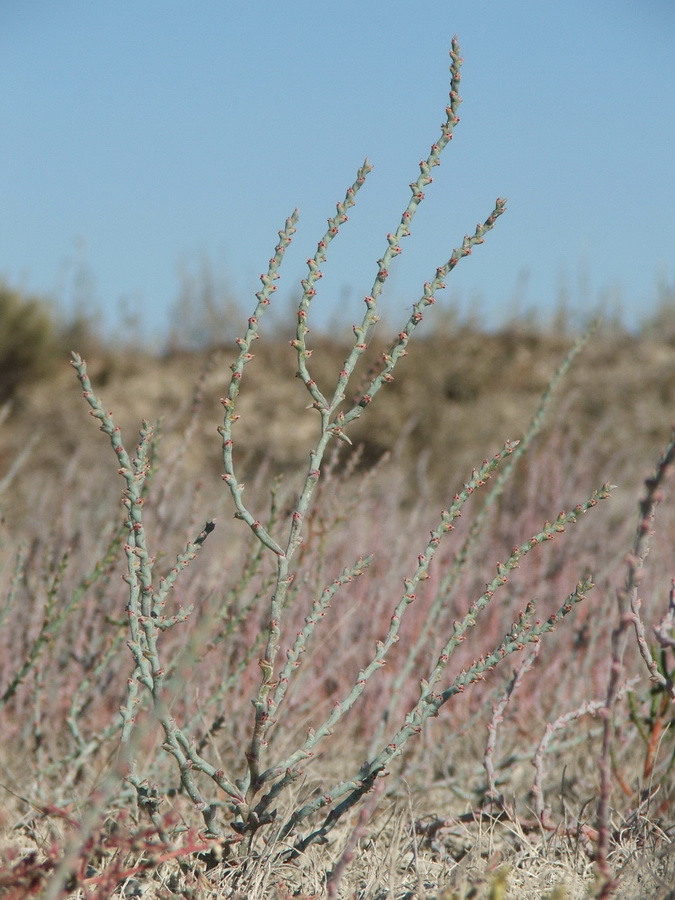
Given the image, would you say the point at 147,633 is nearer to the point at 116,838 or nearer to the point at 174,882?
the point at 116,838

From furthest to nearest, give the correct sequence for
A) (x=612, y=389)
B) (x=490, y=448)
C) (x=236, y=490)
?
(x=612, y=389), (x=490, y=448), (x=236, y=490)

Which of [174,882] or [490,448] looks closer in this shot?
[174,882]

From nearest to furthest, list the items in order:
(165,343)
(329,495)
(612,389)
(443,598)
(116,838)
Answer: (116,838), (443,598), (329,495), (612,389), (165,343)

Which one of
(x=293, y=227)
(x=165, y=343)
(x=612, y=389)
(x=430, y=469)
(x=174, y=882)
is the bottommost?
(x=174, y=882)

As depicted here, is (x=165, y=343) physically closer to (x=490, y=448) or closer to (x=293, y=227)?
(x=490, y=448)

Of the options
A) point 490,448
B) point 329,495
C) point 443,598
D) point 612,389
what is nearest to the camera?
point 443,598

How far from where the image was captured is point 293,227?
4.81 feet

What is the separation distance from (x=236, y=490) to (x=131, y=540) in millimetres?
207

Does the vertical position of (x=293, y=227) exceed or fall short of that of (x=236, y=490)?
it exceeds it

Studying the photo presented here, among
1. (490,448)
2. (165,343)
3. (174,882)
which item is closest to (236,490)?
(174,882)

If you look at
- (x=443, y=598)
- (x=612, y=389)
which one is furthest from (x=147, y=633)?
(x=612, y=389)

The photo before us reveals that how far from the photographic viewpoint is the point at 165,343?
11.7m

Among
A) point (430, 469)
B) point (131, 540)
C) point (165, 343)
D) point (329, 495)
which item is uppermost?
point (165, 343)

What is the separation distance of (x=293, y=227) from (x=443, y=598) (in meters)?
1.02
